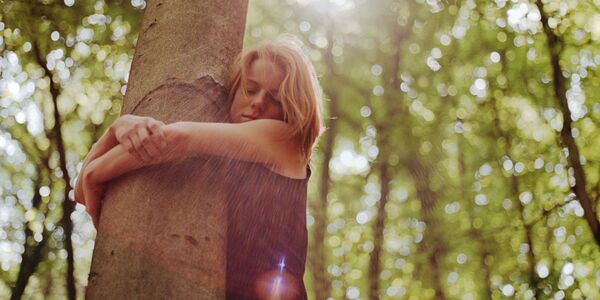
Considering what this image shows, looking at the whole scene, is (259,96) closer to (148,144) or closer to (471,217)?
(148,144)

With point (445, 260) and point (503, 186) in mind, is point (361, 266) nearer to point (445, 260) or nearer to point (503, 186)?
point (445, 260)

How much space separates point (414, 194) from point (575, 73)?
9.44ft

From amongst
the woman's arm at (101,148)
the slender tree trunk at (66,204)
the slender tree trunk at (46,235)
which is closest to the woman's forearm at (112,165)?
the woman's arm at (101,148)

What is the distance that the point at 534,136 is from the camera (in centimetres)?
887

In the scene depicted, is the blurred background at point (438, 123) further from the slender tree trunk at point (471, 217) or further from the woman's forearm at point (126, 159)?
the woman's forearm at point (126, 159)

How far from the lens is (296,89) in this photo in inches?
94.4

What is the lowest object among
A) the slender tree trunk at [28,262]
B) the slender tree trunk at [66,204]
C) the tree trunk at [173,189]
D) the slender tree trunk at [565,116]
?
the slender tree trunk at [28,262]

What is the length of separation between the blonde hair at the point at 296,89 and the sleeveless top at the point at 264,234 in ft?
0.65

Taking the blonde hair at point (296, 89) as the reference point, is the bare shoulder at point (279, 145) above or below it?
below

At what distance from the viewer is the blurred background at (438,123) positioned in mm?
8406

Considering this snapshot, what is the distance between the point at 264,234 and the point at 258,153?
11.7 inches

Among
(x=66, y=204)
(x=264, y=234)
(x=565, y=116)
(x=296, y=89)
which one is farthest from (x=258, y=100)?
(x=66, y=204)

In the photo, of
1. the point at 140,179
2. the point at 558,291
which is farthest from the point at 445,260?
the point at 140,179

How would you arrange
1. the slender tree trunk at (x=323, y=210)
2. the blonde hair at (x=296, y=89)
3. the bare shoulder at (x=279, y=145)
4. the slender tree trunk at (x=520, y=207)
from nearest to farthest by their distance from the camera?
1. the bare shoulder at (x=279, y=145)
2. the blonde hair at (x=296, y=89)
3. the slender tree trunk at (x=323, y=210)
4. the slender tree trunk at (x=520, y=207)
